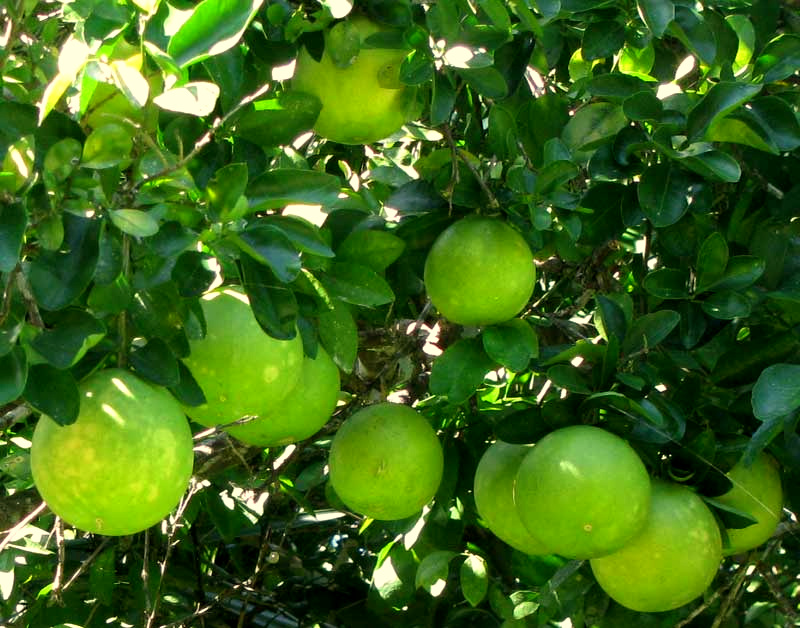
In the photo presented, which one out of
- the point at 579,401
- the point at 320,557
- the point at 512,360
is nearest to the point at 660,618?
the point at 579,401

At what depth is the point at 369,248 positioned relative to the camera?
2.07m

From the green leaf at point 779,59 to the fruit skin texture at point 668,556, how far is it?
0.75m

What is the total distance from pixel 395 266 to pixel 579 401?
1.63ft

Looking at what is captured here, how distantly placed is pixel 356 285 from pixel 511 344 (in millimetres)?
310

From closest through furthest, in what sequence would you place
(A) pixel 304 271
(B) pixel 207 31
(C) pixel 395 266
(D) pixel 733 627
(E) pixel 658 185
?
(B) pixel 207 31
(A) pixel 304 271
(E) pixel 658 185
(C) pixel 395 266
(D) pixel 733 627

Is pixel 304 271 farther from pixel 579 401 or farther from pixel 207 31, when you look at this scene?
pixel 579 401

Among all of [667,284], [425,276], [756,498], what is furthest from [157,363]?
[756,498]

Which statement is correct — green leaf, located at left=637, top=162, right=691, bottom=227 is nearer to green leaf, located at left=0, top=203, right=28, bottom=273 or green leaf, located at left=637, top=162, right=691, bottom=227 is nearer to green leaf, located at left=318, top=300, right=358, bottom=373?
green leaf, located at left=318, top=300, right=358, bottom=373

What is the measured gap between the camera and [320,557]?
3.85 meters

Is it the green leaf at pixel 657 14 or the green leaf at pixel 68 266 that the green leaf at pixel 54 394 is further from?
the green leaf at pixel 657 14

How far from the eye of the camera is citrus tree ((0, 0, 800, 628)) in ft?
5.10

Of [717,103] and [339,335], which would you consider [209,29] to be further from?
[717,103]

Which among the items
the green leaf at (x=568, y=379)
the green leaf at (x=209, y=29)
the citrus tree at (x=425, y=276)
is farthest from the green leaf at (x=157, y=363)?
the green leaf at (x=568, y=379)

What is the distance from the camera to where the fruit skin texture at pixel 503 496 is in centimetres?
213
